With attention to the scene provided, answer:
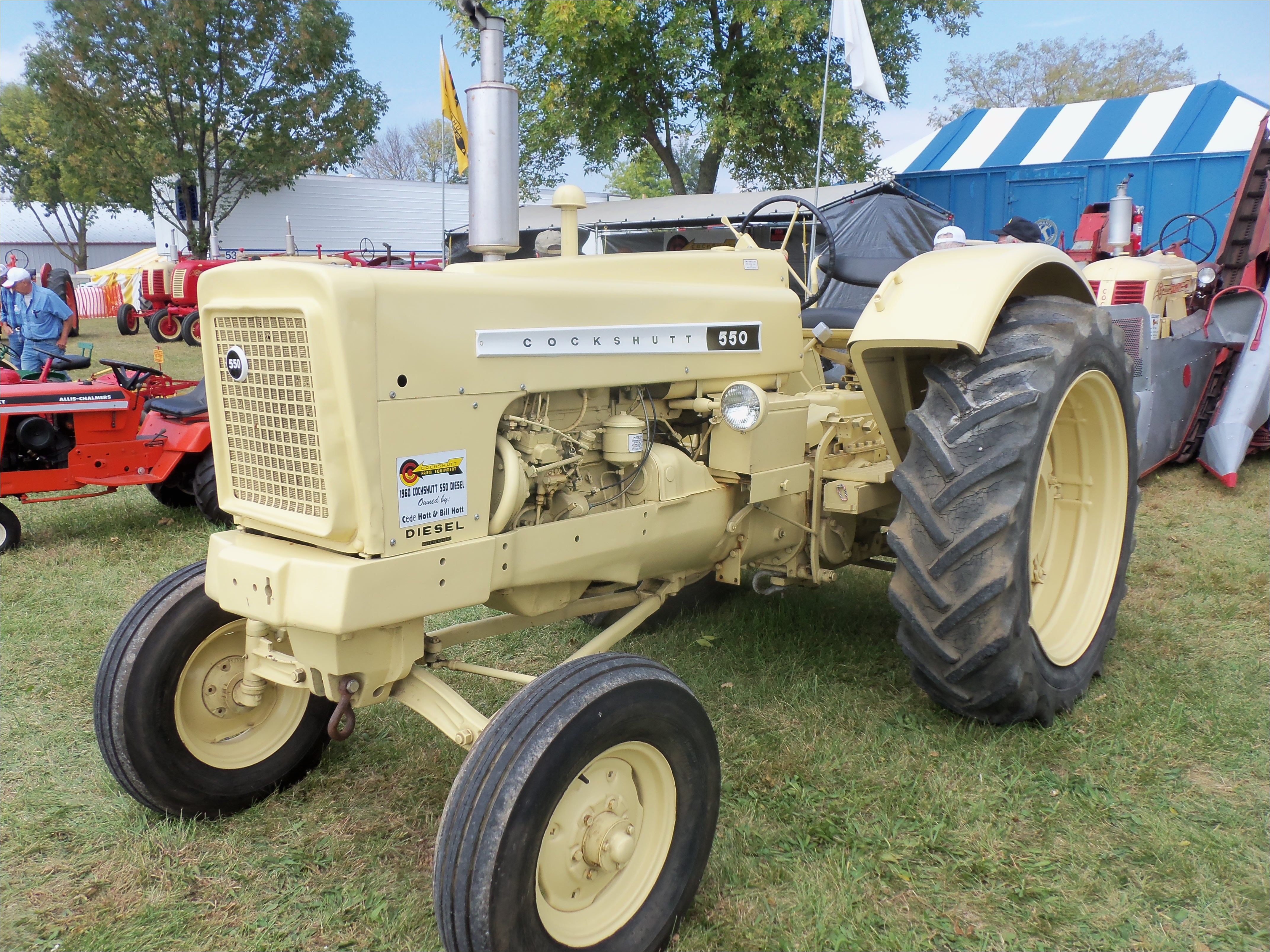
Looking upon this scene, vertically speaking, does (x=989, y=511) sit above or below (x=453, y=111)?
below

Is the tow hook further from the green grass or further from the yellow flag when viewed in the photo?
the yellow flag

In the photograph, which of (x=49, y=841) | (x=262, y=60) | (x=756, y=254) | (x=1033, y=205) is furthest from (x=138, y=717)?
(x=262, y=60)

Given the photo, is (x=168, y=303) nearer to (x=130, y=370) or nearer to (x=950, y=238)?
(x=130, y=370)

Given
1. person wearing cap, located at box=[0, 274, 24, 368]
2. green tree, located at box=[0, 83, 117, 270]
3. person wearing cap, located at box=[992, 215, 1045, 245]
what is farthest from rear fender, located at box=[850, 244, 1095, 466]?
green tree, located at box=[0, 83, 117, 270]

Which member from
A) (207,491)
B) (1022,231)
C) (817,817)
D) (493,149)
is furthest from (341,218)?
(817,817)

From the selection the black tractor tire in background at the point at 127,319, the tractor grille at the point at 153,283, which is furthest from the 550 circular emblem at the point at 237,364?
the black tractor tire in background at the point at 127,319

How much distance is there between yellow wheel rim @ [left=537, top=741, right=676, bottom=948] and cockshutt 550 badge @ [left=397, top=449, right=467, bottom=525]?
65 centimetres

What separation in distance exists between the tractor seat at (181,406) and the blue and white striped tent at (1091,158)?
12.8m

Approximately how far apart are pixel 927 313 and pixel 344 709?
6.36 feet

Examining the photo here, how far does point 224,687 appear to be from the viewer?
2748mm

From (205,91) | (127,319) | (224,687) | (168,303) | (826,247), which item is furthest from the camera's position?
(205,91)

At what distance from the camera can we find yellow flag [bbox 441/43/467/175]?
749cm

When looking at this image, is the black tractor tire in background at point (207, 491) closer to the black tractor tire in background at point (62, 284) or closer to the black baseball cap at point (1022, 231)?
the black baseball cap at point (1022, 231)

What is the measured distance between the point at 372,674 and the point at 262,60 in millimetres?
23731
